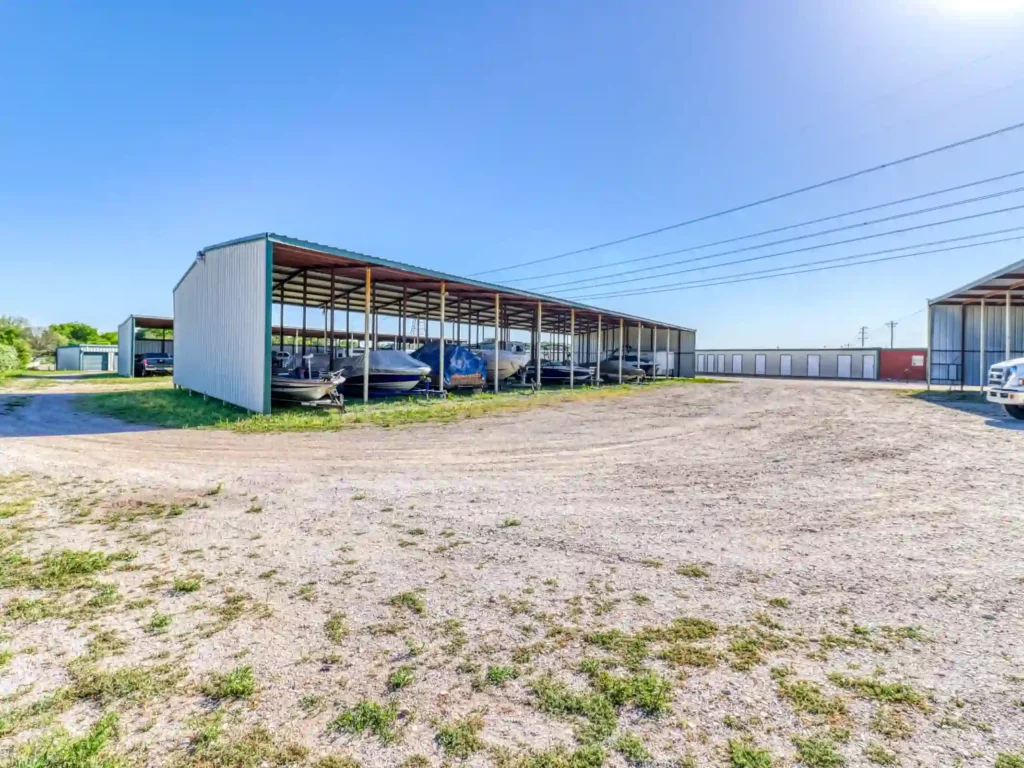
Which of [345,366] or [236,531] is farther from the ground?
[345,366]

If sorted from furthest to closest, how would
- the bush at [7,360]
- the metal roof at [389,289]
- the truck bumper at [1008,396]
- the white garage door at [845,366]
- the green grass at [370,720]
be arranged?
the white garage door at [845,366] < the bush at [7,360] < the metal roof at [389,289] < the truck bumper at [1008,396] < the green grass at [370,720]

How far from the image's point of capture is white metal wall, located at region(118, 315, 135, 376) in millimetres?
30987

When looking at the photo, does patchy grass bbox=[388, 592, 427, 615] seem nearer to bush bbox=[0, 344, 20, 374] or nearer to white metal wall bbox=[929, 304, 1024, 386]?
white metal wall bbox=[929, 304, 1024, 386]

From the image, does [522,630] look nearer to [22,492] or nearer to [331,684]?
[331,684]

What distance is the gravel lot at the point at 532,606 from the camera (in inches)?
79.9

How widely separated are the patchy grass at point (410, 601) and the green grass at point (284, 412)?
7.51 m

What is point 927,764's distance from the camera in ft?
6.02

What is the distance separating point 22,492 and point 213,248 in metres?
10.8

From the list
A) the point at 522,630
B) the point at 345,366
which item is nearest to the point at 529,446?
the point at 522,630

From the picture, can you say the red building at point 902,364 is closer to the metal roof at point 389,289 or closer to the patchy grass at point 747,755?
the metal roof at point 389,289

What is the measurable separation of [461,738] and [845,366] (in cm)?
4724

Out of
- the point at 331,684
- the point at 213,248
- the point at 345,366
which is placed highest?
the point at 213,248

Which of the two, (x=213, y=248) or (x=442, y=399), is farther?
(x=442, y=399)

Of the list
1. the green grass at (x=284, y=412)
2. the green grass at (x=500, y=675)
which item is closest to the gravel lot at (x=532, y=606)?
the green grass at (x=500, y=675)
